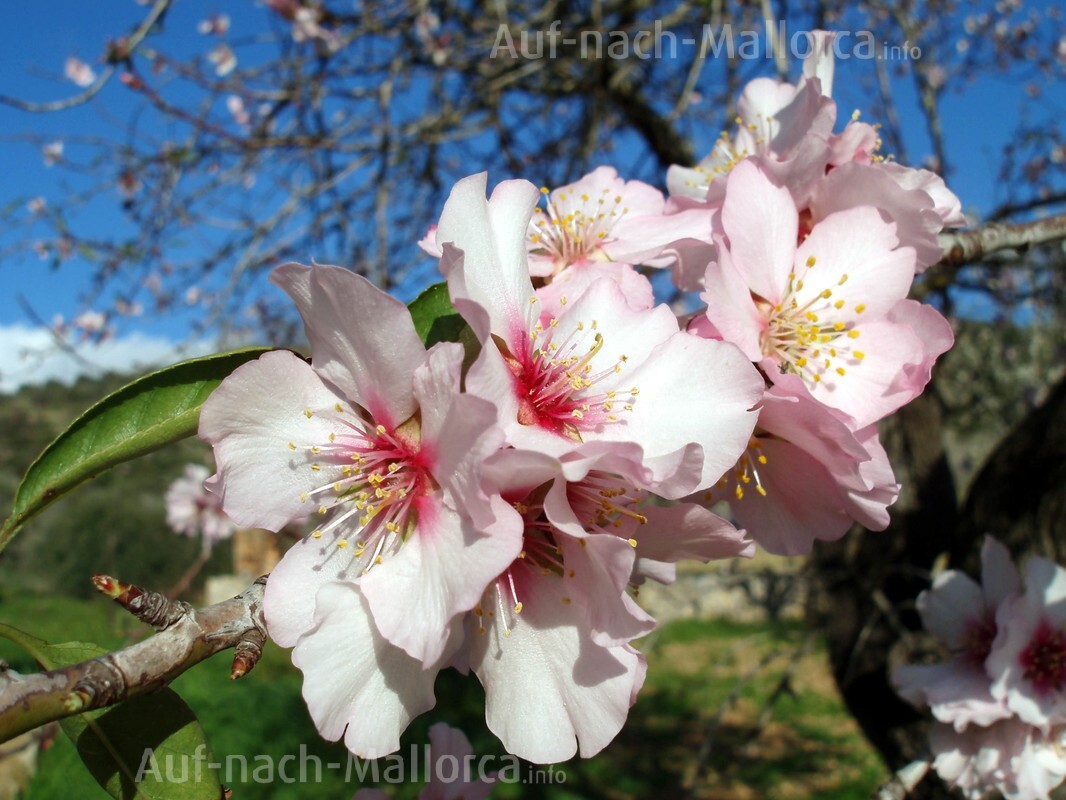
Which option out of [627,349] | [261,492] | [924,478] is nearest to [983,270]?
[924,478]

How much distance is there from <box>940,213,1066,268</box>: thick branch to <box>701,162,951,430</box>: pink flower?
284mm

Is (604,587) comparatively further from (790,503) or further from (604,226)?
(604,226)

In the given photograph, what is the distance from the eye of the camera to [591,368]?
0.85 meters

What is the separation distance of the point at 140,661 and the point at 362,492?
278mm

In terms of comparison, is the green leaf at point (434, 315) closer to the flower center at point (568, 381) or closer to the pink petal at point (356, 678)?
the flower center at point (568, 381)

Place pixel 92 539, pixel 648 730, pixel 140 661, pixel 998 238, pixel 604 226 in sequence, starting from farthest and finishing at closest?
1. pixel 92 539
2. pixel 648 730
3. pixel 998 238
4. pixel 604 226
5. pixel 140 661

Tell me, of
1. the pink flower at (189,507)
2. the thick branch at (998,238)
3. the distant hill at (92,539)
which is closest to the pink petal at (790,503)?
the thick branch at (998,238)

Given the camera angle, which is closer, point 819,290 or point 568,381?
point 568,381

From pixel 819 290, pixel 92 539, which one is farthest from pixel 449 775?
pixel 92 539

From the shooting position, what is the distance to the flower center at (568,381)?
0.82 meters

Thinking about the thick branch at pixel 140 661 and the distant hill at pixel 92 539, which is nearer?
the thick branch at pixel 140 661

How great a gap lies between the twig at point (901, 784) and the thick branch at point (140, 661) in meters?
1.15

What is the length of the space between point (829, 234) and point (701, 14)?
3.56 meters

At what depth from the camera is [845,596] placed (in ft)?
9.75
